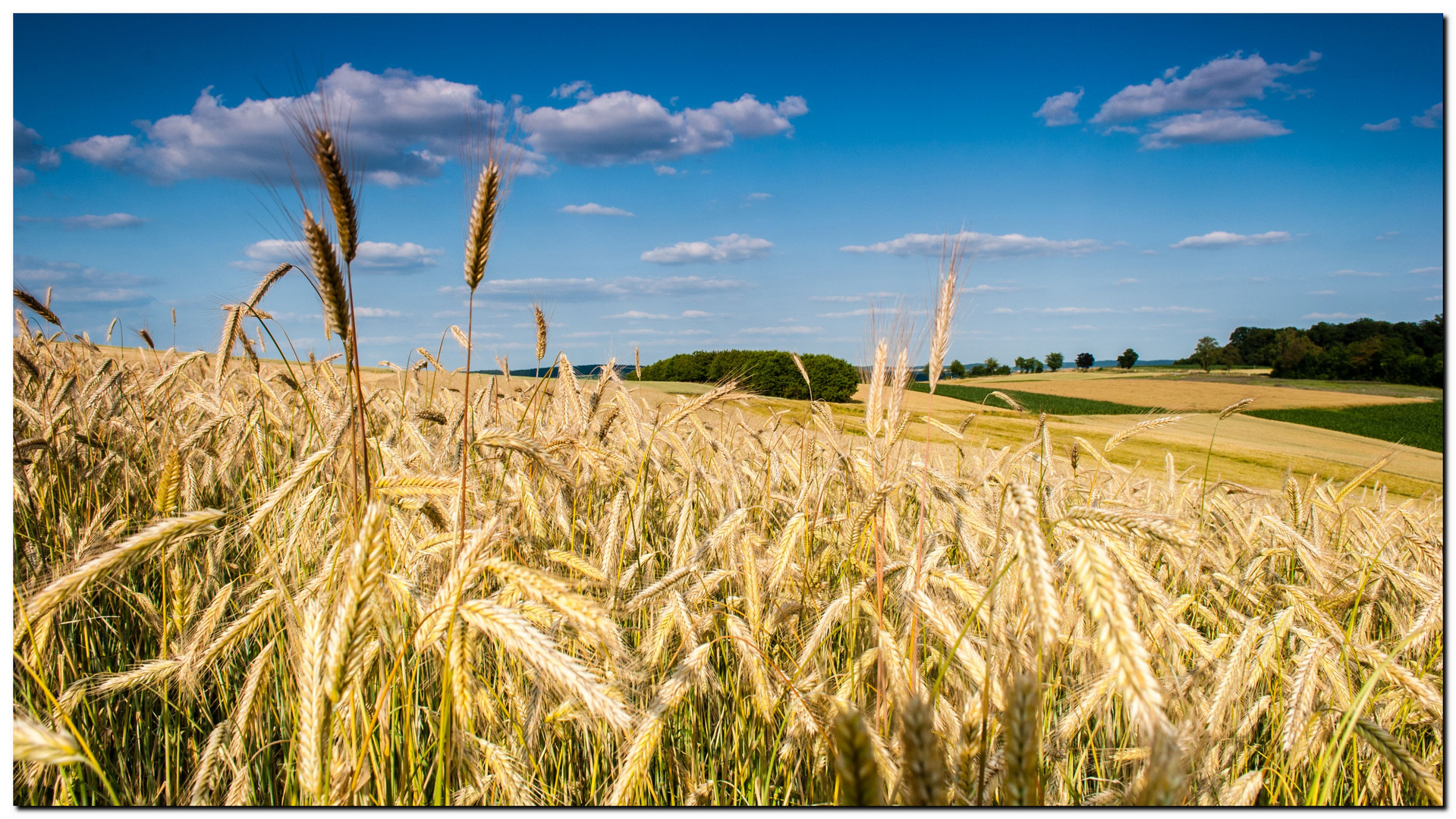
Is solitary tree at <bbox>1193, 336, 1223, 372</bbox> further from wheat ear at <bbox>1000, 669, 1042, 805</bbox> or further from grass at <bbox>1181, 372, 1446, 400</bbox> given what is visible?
wheat ear at <bbox>1000, 669, 1042, 805</bbox>

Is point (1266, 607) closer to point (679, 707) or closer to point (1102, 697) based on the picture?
point (1102, 697)

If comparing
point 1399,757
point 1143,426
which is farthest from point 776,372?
point 1399,757

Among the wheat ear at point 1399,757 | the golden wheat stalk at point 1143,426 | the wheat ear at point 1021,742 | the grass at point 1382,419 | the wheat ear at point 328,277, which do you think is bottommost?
the grass at point 1382,419

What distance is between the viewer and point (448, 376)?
7.00 meters

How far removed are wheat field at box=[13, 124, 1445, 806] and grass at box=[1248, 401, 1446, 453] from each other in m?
20.4

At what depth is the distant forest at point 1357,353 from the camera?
2275 cm

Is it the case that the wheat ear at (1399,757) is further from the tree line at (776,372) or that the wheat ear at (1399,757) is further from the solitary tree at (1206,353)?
the solitary tree at (1206,353)

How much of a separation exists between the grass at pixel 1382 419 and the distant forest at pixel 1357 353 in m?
1.28

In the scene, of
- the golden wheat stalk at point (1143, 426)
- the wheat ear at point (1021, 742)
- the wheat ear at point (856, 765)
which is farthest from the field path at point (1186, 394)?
the wheat ear at point (856, 765)

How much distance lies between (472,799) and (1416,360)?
116ft

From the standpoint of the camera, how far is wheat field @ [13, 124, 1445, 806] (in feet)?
3.68

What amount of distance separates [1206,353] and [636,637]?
66.2 meters

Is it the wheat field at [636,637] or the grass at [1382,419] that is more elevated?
the wheat field at [636,637]

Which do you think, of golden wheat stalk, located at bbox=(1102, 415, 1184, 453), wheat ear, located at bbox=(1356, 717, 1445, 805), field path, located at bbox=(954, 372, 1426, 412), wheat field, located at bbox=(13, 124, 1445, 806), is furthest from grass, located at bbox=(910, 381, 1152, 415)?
wheat ear, located at bbox=(1356, 717, 1445, 805)
